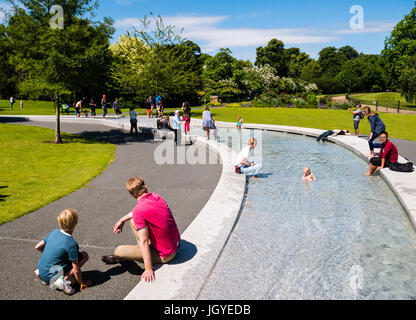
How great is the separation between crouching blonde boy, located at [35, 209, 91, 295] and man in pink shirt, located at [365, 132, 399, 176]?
363 inches

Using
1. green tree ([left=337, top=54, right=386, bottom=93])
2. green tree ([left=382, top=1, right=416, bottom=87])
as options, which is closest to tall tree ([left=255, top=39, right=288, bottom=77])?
green tree ([left=337, top=54, right=386, bottom=93])

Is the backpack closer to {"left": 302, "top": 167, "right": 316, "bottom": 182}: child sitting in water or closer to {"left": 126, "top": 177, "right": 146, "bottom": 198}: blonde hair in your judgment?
{"left": 302, "top": 167, "right": 316, "bottom": 182}: child sitting in water

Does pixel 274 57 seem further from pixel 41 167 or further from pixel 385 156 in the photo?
pixel 41 167

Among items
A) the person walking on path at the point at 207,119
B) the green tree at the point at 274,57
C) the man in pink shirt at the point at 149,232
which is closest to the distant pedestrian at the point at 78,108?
the person walking on path at the point at 207,119

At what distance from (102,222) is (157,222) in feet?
8.99

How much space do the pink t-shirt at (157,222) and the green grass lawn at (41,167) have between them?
13.4ft

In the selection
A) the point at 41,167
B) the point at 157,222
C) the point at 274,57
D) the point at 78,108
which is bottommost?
the point at 41,167

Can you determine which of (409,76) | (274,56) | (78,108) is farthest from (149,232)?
(274,56)

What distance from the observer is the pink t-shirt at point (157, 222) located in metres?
4.23

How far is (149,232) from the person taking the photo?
4.46 meters

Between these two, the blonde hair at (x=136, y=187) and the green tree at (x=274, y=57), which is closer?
the blonde hair at (x=136, y=187)

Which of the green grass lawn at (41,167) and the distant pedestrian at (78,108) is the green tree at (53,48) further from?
the distant pedestrian at (78,108)
